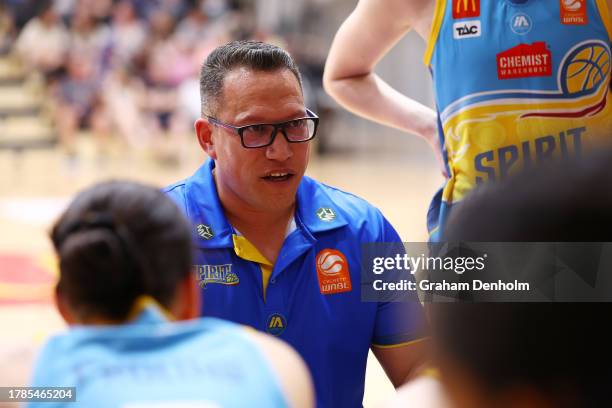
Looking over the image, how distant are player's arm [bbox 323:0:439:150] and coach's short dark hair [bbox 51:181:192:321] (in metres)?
1.06

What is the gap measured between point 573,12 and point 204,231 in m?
0.95

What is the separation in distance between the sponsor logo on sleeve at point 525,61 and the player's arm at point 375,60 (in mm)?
228

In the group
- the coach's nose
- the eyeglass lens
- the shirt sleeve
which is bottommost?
the shirt sleeve

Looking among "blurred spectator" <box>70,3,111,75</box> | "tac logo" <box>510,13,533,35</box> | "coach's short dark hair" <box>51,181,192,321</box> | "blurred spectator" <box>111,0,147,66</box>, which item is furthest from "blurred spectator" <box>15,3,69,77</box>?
"coach's short dark hair" <box>51,181,192,321</box>

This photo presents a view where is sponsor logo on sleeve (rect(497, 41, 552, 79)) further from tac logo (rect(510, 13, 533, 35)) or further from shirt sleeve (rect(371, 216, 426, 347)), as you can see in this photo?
shirt sleeve (rect(371, 216, 426, 347))

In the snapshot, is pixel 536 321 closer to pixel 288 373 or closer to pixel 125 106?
pixel 288 373

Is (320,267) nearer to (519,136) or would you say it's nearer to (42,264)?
(519,136)

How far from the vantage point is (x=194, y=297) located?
4.47 feet

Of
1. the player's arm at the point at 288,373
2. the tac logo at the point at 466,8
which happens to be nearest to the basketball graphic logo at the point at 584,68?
the tac logo at the point at 466,8

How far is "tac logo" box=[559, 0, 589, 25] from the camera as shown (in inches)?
78.0

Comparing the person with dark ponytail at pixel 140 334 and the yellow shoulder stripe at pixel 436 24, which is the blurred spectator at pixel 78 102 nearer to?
the yellow shoulder stripe at pixel 436 24

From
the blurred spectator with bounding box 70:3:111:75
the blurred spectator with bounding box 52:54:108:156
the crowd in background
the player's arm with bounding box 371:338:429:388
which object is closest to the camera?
the player's arm with bounding box 371:338:429:388

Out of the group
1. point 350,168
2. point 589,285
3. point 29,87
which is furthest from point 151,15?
point 589,285

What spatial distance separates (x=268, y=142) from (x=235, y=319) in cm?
41
